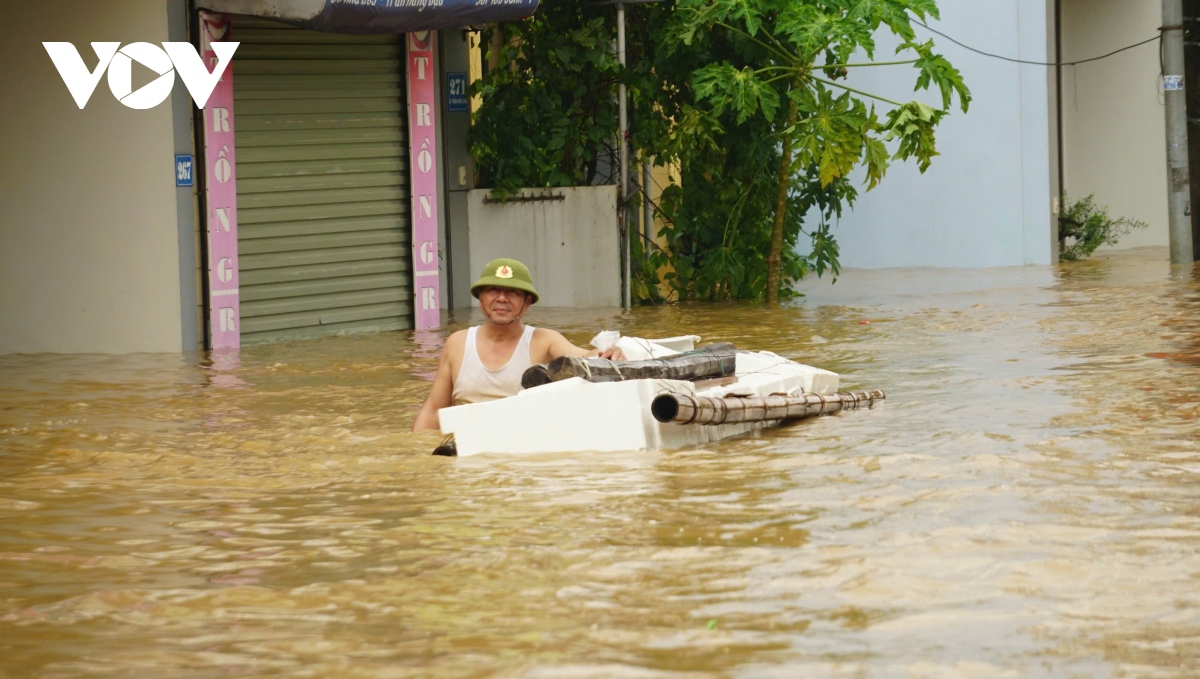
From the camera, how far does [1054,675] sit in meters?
4.36

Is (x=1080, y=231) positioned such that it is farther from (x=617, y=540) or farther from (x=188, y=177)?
(x=617, y=540)

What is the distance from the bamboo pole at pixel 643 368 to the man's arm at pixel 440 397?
535mm

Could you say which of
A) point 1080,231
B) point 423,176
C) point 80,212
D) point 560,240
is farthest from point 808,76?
point 1080,231

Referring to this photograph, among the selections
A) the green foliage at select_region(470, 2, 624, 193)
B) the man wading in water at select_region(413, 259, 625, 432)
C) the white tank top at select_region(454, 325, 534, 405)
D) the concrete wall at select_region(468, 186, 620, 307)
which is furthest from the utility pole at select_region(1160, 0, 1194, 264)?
the white tank top at select_region(454, 325, 534, 405)

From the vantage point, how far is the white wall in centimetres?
2348

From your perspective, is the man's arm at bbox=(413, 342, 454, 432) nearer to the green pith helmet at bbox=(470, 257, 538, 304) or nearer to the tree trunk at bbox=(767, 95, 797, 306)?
the green pith helmet at bbox=(470, 257, 538, 304)

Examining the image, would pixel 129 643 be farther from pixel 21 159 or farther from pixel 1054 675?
pixel 21 159

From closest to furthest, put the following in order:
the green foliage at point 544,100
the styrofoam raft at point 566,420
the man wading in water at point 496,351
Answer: the styrofoam raft at point 566,420
the man wading in water at point 496,351
the green foliage at point 544,100

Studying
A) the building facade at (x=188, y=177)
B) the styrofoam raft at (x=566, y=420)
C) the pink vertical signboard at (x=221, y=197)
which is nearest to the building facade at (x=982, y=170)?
the building facade at (x=188, y=177)

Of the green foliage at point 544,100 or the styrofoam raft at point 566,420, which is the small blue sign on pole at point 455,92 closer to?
the green foliage at point 544,100

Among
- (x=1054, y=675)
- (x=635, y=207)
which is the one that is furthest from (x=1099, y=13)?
(x=1054, y=675)

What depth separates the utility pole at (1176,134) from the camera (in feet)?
72.2

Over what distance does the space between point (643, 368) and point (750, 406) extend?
1.91ft

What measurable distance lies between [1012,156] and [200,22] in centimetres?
1330
